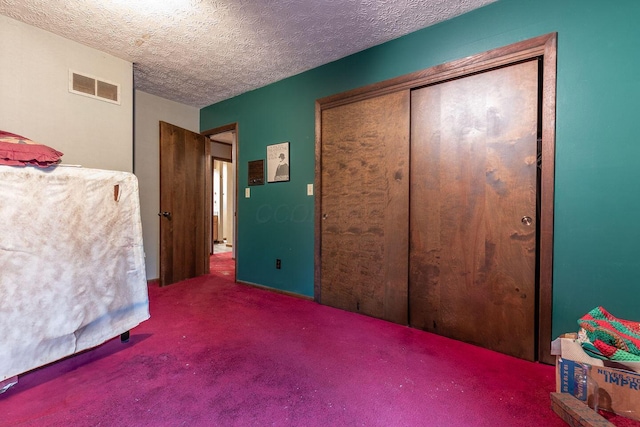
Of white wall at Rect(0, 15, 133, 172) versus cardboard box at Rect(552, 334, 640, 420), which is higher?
white wall at Rect(0, 15, 133, 172)

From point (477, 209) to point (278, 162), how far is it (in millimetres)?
2081

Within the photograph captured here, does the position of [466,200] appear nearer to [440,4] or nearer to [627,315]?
[627,315]

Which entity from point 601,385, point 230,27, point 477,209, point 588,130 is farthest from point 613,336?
point 230,27

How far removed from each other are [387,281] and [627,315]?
4.67 feet

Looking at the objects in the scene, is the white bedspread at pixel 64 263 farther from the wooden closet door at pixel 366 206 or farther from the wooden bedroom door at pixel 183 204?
the wooden bedroom door at pixel 183 204

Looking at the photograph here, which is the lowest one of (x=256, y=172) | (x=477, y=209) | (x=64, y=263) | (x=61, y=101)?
(x=64, y=263)

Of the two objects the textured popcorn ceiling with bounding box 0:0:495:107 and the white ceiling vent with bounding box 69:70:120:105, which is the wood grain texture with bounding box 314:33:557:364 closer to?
the textured popcorn ceiling with bounding box 0:0:495:107

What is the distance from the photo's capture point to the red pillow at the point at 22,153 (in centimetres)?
143

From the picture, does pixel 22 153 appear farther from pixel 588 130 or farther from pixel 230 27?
pixel 588 130

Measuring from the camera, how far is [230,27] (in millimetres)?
2230

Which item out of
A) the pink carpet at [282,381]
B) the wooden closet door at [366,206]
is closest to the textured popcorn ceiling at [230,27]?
the wooden closet door at [366,206]

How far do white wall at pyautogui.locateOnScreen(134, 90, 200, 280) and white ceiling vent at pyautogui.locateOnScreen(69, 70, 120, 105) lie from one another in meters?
0.75

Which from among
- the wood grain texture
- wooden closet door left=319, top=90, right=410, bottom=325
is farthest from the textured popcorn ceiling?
wooden closet door left=319, top=90, right=410, bottom=325

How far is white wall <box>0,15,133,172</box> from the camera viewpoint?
2176 mm
